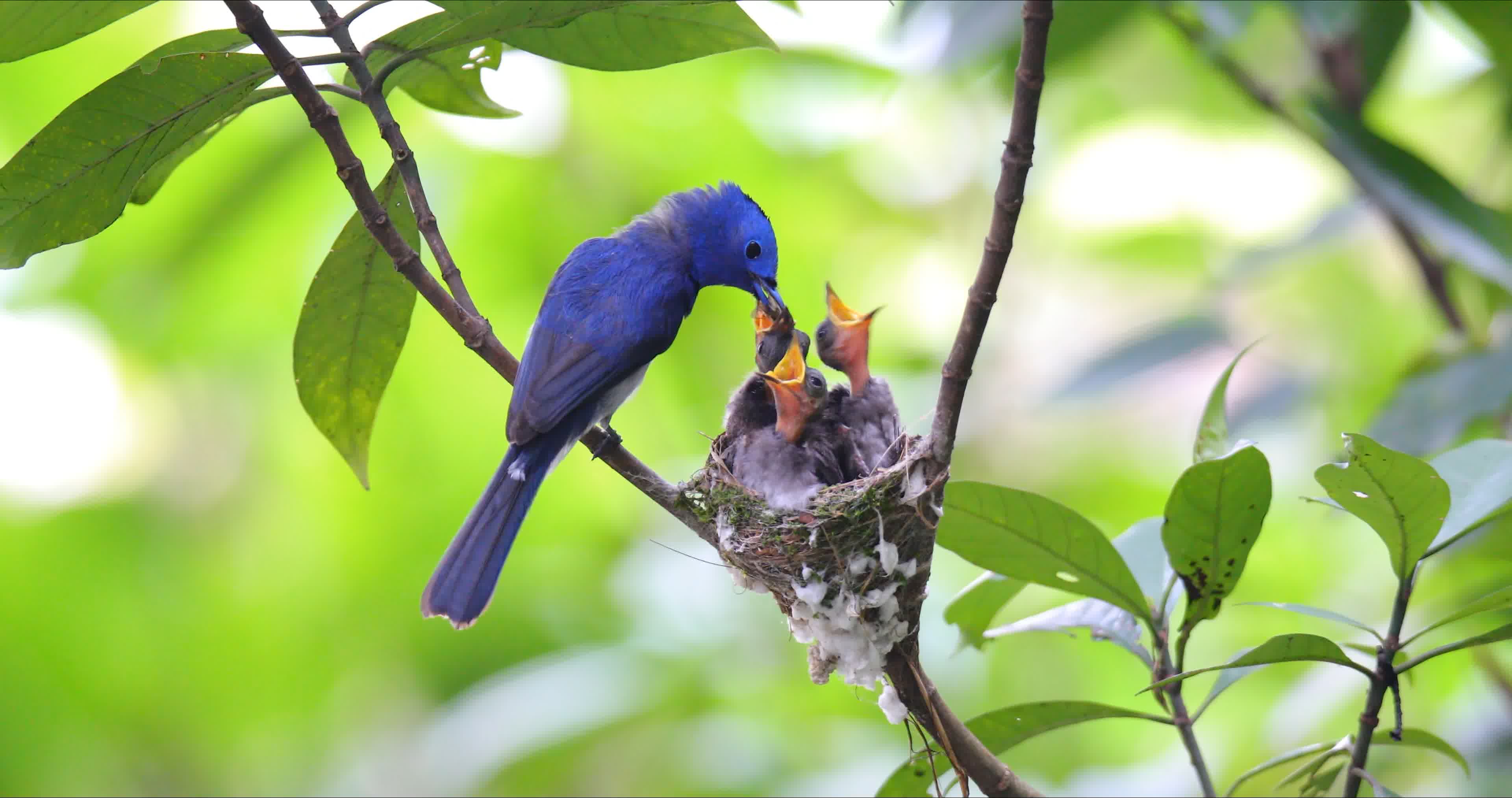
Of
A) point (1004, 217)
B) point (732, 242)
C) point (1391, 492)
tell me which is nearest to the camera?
point (1004, 217)

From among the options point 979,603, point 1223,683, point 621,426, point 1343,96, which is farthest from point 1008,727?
point 621,426

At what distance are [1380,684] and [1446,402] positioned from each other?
111 centimetres

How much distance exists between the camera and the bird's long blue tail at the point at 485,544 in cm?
250

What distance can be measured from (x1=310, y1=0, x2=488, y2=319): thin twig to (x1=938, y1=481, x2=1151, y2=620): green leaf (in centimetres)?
94

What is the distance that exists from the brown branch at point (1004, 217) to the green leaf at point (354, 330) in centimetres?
107

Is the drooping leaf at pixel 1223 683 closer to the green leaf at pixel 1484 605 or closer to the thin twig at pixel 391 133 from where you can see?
the green leaf at pixel 1484 605

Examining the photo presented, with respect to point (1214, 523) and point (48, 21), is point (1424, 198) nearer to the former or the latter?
point (1214, 523)

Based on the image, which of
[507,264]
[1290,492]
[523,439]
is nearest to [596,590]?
[507,264]

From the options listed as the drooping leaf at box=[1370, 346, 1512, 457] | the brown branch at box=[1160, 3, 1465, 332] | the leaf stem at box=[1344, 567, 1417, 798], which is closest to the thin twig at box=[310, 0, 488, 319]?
the leaf stem at box=[1344, 567, 1417, 798]

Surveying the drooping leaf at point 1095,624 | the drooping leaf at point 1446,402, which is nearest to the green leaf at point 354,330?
the drooping leaf at point 1095,624

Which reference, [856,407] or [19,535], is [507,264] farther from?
[19,535]

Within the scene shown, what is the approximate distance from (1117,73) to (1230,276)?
1.75 m

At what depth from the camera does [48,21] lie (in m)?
1.70

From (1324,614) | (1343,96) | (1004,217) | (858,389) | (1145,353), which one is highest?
(1343,96)
